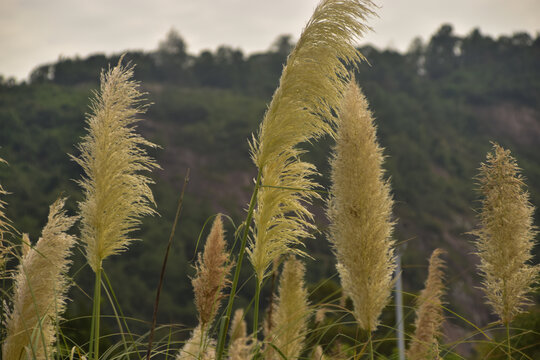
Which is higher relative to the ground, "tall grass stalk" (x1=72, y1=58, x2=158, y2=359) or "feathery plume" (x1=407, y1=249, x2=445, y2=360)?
"tall grass stalk" (x1=72, y1=58, x2=158, y2=359)

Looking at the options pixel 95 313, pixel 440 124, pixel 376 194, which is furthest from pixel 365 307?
pixel 440 124

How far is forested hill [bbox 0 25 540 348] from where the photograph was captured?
38.0 m

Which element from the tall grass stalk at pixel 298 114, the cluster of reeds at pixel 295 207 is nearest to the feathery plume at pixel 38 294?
the cluster of reeds at pixel 295 207

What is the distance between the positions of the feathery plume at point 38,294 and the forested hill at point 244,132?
87.1ft

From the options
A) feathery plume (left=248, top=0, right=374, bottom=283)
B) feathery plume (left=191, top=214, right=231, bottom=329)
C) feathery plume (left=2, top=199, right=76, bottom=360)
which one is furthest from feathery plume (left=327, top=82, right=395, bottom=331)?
feathery plume (left=2, top=199, right=76, bottom=360)

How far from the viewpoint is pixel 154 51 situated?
7588 cm

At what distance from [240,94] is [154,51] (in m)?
14.8

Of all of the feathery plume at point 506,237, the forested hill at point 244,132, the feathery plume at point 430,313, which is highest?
the forested hill at point 244,132

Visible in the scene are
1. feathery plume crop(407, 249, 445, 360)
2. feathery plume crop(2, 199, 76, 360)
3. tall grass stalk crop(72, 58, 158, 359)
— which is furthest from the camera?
feathery plume crop(407, 249, 445, 360)

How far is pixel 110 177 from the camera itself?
284cm

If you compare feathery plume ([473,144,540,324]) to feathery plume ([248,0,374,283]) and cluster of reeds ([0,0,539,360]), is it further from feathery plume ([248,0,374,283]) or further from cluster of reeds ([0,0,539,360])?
feathery plume ([248,0,374,283])

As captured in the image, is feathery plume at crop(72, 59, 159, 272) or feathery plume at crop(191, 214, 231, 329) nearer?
feathery plume at crop(72, 59, 159, 272)

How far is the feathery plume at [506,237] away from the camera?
2920mm

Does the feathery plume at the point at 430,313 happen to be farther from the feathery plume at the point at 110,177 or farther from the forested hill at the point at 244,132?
the forested hill at the point at 244,132
